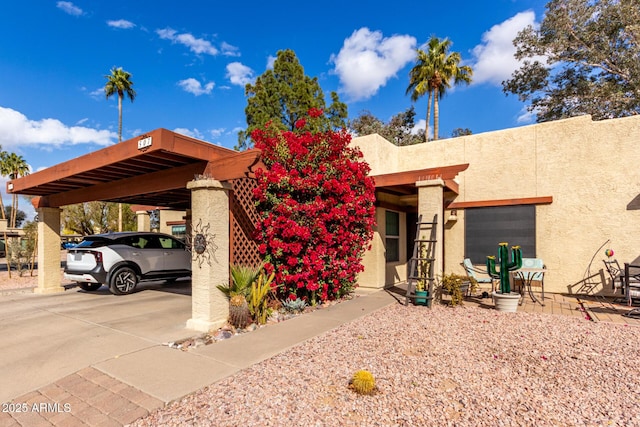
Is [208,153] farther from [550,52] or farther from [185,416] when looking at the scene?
[550,52]

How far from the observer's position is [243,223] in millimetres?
6000

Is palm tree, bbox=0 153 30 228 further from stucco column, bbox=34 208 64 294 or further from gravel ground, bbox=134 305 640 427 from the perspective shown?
gravel ground, bbox=134 305 640 427

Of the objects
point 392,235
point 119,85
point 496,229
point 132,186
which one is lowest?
point 392,235

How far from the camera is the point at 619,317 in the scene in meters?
5.75

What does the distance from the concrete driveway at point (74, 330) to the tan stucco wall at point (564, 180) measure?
6.39 metres

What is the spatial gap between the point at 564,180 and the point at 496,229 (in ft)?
6.18

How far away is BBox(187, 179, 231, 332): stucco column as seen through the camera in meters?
5.07

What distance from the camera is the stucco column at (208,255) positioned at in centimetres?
507

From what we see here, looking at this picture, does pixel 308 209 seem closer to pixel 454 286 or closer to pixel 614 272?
pixel 454 286

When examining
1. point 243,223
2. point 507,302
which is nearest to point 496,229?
point 507,302

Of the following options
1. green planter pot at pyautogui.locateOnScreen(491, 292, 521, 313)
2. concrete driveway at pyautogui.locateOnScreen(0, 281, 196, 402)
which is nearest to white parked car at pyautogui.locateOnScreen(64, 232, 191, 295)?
concrete driveway at pyautogui.locateOnScreen(0, 281, 196, 402)

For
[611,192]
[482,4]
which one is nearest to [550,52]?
[482,4]

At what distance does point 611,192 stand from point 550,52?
34.4 feet

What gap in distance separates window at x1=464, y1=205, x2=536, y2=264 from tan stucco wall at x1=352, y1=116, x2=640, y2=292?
169 millimetres
